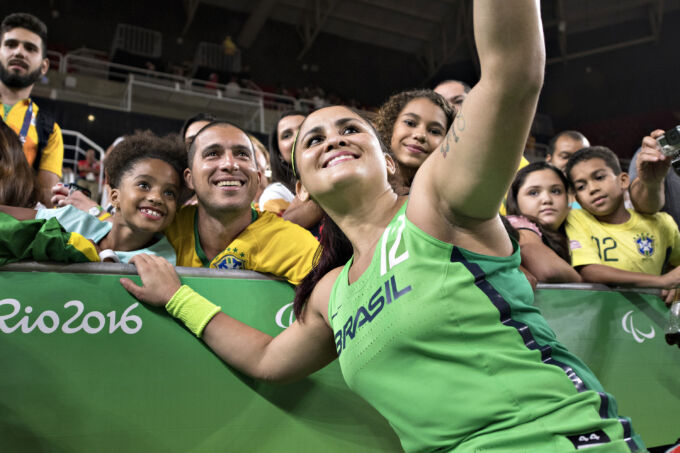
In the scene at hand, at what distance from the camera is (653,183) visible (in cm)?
233

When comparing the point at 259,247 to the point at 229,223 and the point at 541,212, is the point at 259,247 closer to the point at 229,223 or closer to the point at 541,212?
the point at 229,223

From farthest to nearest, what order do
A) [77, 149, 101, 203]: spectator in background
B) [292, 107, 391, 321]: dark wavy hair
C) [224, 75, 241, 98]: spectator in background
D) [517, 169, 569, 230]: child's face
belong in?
1. [224, 75, 241, 98]: spectator in background
2. [77, 149, 101, 203]: spectator in background
3. [517, 169, 569, 230]: child's face
4. [292, 107, 391, 321]: dark wavy hair

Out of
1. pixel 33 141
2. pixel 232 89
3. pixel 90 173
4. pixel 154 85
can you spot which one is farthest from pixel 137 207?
pixel 232 89

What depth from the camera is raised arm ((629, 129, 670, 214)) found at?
2.10 m

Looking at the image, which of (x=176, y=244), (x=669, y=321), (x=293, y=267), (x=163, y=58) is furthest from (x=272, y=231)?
(x=163, y=58)

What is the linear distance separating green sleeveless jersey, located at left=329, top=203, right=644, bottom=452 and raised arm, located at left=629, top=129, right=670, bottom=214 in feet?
4.66

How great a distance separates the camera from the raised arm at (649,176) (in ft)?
6.90

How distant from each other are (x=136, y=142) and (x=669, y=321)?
207cm

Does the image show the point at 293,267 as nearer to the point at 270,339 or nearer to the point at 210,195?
the point at 270,339

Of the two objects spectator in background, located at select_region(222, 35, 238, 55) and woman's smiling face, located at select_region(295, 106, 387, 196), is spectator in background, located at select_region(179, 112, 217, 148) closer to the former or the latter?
woman's smiling face, located at select_region(295, 106, 387, 196)

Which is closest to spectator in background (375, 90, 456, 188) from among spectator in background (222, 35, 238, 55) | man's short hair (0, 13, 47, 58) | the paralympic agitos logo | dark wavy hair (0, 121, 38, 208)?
the paralympic agitos logo

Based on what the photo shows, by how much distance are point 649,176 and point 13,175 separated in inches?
96.5

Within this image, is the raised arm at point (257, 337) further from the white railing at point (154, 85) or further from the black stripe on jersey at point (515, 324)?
the white railing at point (154, 85)

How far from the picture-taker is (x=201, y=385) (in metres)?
1.44
